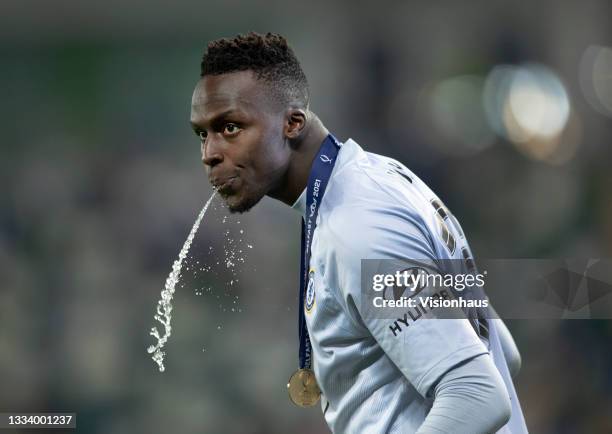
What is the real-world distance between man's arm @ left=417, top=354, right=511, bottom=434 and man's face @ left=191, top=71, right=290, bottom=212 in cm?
83

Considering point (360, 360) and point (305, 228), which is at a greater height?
point (305, 228)

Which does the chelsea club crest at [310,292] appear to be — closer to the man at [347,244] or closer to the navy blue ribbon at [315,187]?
the man at [347,244]

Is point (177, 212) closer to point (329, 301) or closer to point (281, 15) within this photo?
point (281, 15)

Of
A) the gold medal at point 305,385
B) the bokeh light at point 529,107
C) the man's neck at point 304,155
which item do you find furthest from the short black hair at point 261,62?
the bokeh light at point 529,107

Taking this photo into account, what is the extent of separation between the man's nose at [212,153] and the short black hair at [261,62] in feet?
0.67

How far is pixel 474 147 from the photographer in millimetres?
5105

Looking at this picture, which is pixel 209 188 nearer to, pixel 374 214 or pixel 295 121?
pixel 295 121

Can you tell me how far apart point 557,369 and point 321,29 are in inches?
101

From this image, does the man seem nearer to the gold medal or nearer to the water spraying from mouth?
the gold medal

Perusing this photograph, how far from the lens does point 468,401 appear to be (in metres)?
1.74

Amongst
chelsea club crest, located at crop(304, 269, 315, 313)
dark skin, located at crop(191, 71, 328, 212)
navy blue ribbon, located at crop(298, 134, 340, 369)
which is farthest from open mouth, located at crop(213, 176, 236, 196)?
chelsea club crest, located at crop(304, 269, 315, 313)

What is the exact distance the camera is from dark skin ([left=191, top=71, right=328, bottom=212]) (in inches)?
90.5

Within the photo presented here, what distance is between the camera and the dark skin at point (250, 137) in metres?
2.30

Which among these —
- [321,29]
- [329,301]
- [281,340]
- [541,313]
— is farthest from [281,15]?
[329,301]
